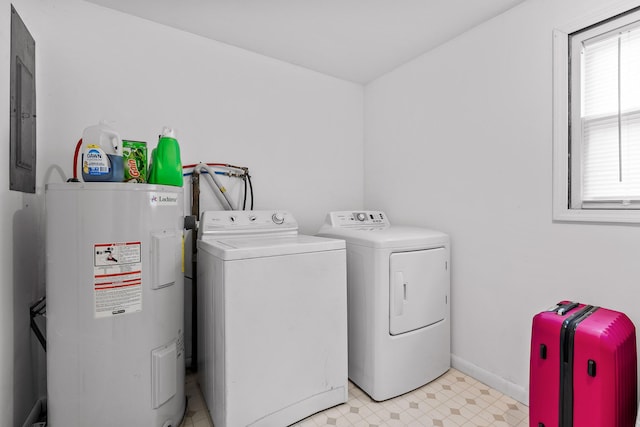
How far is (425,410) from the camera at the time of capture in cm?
166

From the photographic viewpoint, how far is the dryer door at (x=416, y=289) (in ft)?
5.72

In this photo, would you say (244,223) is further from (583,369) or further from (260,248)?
(583,369)

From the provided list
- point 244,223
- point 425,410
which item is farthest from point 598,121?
point 244,223

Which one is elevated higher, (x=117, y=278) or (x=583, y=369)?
(x=117, y=278)

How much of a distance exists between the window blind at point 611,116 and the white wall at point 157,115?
1.73 m

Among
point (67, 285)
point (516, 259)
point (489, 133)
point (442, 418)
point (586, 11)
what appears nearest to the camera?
point (67, 285)

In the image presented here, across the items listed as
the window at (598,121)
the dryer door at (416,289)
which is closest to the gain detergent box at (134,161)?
the dryer door at (416,289)

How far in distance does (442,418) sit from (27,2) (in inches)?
122

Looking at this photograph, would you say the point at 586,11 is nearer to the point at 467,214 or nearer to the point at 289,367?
the point at 467,214

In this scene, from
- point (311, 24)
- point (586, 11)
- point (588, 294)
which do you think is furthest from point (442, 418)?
point (311, 24)

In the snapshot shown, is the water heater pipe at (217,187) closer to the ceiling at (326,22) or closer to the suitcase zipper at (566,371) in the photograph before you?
the ceiling at (326,22)

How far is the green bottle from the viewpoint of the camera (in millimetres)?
1453

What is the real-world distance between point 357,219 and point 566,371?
146 centimetres

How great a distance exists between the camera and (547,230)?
1.63m
